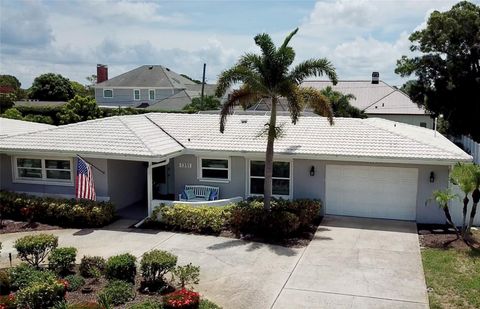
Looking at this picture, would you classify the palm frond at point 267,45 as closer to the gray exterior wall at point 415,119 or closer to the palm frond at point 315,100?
the palm frond at point 315,100

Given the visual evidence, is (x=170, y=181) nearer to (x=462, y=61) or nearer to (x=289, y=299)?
(x=289, y=299)

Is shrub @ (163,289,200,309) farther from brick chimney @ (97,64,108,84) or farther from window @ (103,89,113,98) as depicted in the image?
brick chimney @ (97,64,108,84)

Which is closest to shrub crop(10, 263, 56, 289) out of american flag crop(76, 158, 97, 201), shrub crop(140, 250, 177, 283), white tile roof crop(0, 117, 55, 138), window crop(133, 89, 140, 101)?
shrub crop(140, 250, 177, 283)

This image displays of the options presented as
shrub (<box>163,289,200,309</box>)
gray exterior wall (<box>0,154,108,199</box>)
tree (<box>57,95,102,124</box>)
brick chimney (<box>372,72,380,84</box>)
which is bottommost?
shrub (<box>163,289,200,309</box>)

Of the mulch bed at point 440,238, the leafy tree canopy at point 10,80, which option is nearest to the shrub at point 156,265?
the mulch bed at point 440,238

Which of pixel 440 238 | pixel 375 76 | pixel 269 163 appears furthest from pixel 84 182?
pixel 375 76

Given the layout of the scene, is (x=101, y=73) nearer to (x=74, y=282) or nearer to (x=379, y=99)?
(x=379, y=99)

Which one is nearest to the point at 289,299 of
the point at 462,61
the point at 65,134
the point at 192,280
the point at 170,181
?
the point at 192,280
